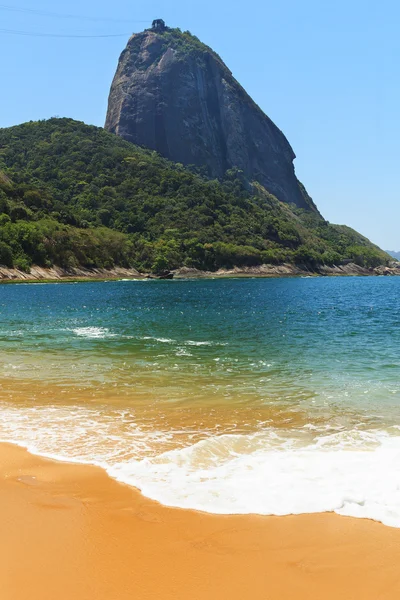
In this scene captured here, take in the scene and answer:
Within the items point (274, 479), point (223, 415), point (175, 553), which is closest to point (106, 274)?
point (223, 415)

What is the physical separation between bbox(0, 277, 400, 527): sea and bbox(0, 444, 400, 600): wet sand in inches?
21.5

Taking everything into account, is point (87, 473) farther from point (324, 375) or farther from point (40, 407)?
point (324, 375)

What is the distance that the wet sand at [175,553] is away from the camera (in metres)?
5.26

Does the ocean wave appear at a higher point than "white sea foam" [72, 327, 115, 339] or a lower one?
higher

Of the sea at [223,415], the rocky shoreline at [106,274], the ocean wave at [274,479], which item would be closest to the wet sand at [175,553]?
the ocean wave at [274,479]

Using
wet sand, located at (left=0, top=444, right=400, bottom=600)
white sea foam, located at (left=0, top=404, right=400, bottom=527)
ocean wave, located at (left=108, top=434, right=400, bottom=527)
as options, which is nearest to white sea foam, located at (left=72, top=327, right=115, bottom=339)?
white sea foam, located at (left=0, top=404, right=400, bottom=527)

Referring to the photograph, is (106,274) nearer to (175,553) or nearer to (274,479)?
(274,479)

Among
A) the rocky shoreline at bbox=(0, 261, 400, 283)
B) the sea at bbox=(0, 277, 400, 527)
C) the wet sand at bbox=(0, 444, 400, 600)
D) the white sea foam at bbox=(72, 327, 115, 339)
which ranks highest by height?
the rocky shoreline at bbox=(0, 261, 400, 283)

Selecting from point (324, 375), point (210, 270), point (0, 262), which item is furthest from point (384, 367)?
point (210, 270)

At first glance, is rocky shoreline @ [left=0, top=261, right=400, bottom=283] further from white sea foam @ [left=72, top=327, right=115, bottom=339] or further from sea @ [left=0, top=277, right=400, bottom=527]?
sea @ [left=0, top=277, right=400, bottom=527]

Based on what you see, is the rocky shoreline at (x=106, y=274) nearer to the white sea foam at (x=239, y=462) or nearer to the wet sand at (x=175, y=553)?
the white sea foam at (x=239, y=462)

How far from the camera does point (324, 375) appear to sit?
1900cm

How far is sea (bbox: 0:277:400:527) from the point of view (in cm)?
800

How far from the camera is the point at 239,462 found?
938cm
